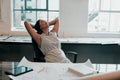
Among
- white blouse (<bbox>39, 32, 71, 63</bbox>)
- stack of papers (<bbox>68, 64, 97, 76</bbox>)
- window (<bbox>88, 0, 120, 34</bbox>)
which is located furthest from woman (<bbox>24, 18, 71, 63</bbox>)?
window (<bbox>88, 0, 120, 34</bbox>)

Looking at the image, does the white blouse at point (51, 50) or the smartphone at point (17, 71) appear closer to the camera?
the smartphone at point (17, 71)

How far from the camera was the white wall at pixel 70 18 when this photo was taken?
3.59 m

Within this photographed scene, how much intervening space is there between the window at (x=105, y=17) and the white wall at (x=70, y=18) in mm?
164

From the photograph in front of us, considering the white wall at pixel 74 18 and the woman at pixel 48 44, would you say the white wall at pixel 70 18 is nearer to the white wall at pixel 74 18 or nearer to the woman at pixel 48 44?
the white wall at pixel 74 18

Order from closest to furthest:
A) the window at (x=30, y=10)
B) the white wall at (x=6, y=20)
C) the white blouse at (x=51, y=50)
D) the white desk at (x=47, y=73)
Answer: the white desk at (x=47, y=73) < the white blouse at (x=51, y=50) < the white wall at (x=6, y=20) < the window at (x=30, y=10)

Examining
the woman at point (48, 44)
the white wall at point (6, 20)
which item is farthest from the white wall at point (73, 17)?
the woman at point (48, 44)

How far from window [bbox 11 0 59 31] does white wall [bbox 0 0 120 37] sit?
17 cm

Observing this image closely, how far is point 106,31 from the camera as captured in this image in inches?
149

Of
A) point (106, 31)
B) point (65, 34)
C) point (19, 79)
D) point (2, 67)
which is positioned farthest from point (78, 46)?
point (19, 79)

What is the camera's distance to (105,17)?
3797 millimetres

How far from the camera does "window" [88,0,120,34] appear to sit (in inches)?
148

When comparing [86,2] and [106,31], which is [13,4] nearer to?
[86,2]

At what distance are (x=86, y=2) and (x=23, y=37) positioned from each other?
130cm

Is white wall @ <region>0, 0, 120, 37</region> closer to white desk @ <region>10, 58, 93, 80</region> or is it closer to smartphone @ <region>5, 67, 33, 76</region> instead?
white desk @ <region>10, 58, 93, 80</region>
